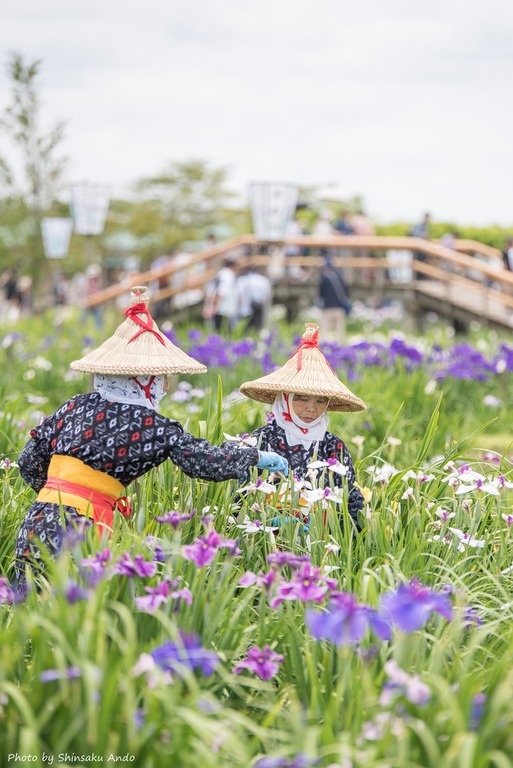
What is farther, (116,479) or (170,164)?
(170,164)

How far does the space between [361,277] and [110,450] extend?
14593mm

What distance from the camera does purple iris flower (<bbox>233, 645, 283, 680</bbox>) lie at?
2391 mm

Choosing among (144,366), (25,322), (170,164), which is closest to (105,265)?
(170,164)

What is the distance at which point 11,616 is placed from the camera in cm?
284

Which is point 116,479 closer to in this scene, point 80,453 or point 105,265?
point 80,453

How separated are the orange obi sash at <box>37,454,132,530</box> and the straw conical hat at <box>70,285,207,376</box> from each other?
0.33 metres

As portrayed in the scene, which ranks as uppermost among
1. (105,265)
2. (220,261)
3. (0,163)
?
(0,163)

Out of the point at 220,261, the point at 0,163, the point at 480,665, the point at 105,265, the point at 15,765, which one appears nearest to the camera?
the point at 15,765

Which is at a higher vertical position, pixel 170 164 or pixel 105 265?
pixel 170 164

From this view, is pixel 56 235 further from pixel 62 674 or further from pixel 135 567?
pixel 62 674

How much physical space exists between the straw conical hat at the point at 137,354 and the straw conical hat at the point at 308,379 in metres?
0.32

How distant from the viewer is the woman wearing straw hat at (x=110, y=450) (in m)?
3.21

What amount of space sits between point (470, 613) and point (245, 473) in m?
0.89

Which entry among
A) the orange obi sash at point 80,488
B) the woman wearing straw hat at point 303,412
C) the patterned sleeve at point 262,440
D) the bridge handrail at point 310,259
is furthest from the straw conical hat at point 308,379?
the bridge handrail at point 310,259
